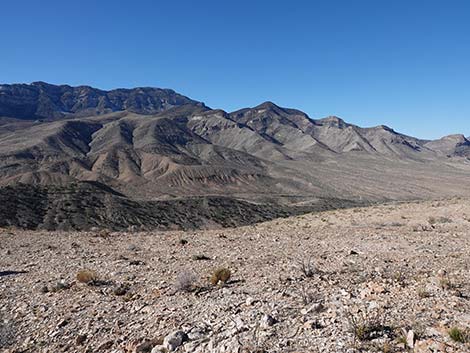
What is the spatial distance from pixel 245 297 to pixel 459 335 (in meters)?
3.44

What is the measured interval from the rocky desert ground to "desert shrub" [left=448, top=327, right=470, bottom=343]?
15 millimetres

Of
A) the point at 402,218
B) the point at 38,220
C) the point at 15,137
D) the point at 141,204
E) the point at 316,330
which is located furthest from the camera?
the point at 15,137

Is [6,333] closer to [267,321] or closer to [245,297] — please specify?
[245,297]

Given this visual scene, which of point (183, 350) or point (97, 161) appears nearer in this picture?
point (183, 350)

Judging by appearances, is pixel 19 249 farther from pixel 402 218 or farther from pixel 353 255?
pixel 402 218

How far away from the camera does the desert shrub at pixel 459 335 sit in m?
4.67

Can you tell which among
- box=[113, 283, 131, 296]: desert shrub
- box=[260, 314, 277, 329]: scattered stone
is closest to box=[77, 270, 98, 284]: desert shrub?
box=[113, 283, 131, 296]: desert shrub

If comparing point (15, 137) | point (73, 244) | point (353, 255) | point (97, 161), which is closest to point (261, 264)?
point (353, 255)

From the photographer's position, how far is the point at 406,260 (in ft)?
29.7

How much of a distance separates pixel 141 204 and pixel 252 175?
57581 mm

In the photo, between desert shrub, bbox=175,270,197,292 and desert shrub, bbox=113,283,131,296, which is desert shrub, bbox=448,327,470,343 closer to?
desert shrub, bbox=175,270,197,292

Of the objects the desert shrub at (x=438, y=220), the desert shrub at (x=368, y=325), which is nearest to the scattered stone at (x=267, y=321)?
the desert shrub at (x=368, y=325)

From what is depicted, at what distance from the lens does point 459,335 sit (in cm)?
472

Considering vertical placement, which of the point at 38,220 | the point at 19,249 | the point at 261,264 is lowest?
the point at 38,220
